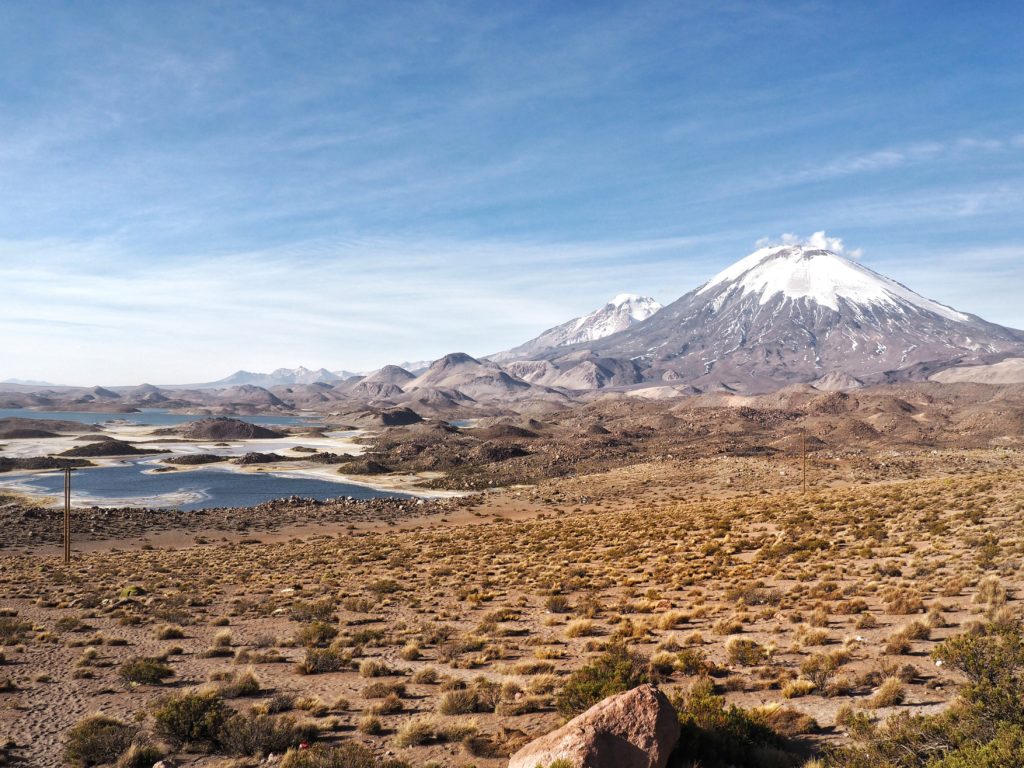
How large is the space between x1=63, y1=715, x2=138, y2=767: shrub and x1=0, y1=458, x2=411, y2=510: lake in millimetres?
51417

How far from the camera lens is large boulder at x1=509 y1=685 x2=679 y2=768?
6.97 meters

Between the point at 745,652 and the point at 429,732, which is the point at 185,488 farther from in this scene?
the point at 745,652

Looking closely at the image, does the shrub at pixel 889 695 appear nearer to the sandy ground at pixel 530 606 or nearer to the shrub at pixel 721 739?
the sandy ground at pixel 530 606

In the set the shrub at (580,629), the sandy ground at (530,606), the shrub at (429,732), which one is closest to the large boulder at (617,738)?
the sandy ground at (530,606)

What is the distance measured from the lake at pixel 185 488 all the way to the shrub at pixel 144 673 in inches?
1893

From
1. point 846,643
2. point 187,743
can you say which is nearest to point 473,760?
point 187,743

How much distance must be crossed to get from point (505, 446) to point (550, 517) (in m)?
43.0

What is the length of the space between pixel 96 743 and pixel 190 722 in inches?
50.3

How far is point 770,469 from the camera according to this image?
61094mm

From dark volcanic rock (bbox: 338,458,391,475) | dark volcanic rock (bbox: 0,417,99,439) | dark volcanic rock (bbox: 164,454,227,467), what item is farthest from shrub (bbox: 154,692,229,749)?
dark volcanic rock (bbox: 0,417,99,439)

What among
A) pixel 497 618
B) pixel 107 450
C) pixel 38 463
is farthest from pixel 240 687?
pixel 107 450

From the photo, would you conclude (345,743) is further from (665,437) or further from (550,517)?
(665,437)

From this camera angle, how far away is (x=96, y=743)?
30.0 ft

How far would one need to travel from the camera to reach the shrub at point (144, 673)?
41.0 feet
